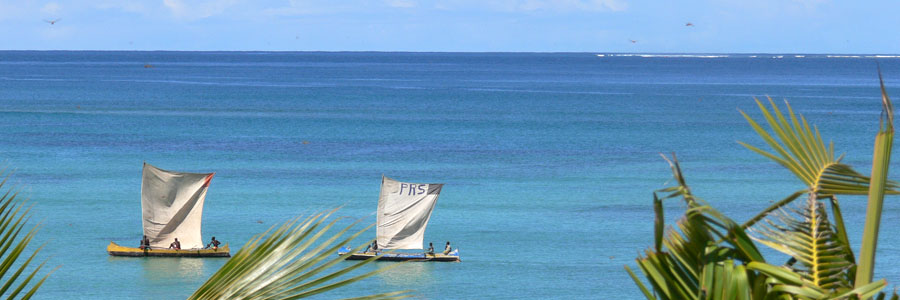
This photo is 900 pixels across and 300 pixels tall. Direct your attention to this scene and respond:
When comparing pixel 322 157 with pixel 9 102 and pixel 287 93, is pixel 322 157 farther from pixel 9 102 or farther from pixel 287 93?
pixel 287 93

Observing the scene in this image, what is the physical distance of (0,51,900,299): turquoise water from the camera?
3547 cm

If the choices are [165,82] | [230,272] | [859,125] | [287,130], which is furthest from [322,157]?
[165,82]

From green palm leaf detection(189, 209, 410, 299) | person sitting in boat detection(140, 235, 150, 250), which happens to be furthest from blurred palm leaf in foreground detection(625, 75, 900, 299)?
person sitting in boat detection(140, 235, 150, 250)

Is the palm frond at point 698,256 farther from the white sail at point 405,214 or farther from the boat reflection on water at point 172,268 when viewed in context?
the white sail at point 405,214

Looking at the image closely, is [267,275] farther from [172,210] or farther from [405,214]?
[172,210]

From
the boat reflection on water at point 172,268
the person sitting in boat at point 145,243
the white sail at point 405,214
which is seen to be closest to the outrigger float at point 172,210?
the person sitting in boat at point 145,243

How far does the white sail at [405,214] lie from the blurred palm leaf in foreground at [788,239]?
34371mm

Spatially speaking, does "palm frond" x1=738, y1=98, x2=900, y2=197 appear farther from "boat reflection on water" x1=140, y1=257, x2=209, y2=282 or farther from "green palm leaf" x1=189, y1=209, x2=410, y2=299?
"boat reflection on water" x1=140, y1=257, x2=209, y2=282

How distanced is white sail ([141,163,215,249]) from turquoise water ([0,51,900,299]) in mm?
1323

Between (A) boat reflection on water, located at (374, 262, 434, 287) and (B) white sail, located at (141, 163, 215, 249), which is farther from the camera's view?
(B) white sail, located at (141, 163, 215, 249)

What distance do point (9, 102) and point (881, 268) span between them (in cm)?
9948

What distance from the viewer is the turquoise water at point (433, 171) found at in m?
35.5

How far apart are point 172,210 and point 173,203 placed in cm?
26

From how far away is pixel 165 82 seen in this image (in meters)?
167
